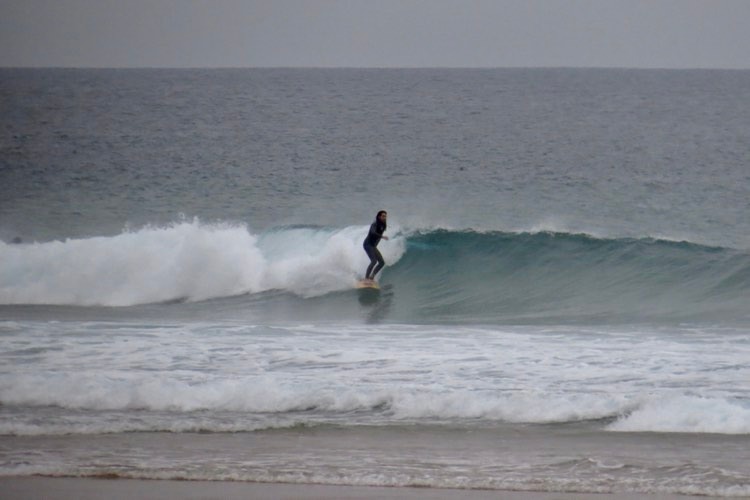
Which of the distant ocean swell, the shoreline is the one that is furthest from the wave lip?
the shoreline

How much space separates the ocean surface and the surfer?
504mm

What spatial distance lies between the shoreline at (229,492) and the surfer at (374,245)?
990 cm

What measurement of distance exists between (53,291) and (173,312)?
3.21 m

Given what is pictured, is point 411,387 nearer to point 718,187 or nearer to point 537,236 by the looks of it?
point 537,236

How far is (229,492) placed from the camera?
24.0 ft

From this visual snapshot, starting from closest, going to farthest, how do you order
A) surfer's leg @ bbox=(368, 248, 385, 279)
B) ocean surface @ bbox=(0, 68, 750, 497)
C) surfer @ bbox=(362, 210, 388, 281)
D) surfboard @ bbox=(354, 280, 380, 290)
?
ocean surface @ bbox=(0, 68, 750, 497), surfer @ bbox=(362, 210, 388, 281), surfboard @ bbox=(354, 280, 380, 290), surfer's leg @ bbox=(368, 248, 385, 279)

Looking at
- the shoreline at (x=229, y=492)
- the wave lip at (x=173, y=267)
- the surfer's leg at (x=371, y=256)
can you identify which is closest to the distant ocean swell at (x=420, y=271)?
the wave lip at (x=173, y=267)

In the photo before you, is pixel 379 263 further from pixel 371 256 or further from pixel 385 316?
pixel 385 316

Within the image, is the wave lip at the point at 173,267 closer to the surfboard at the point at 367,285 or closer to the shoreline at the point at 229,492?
the surfboard at the point at 367,285

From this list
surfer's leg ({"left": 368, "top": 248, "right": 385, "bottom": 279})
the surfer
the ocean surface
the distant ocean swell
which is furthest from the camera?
surfer's leg ({"left": 368, "top": 248, "right": 385, "bottom": 279})

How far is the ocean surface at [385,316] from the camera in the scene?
8281mm

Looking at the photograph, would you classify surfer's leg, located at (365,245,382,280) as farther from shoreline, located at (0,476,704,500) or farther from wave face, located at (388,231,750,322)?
shoreline, located at (0,476,704,500)

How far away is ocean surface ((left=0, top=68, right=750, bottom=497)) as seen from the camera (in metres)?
8.28

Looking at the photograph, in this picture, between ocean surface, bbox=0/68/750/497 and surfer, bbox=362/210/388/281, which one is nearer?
ocean surface, bbox=0/68/750/497
